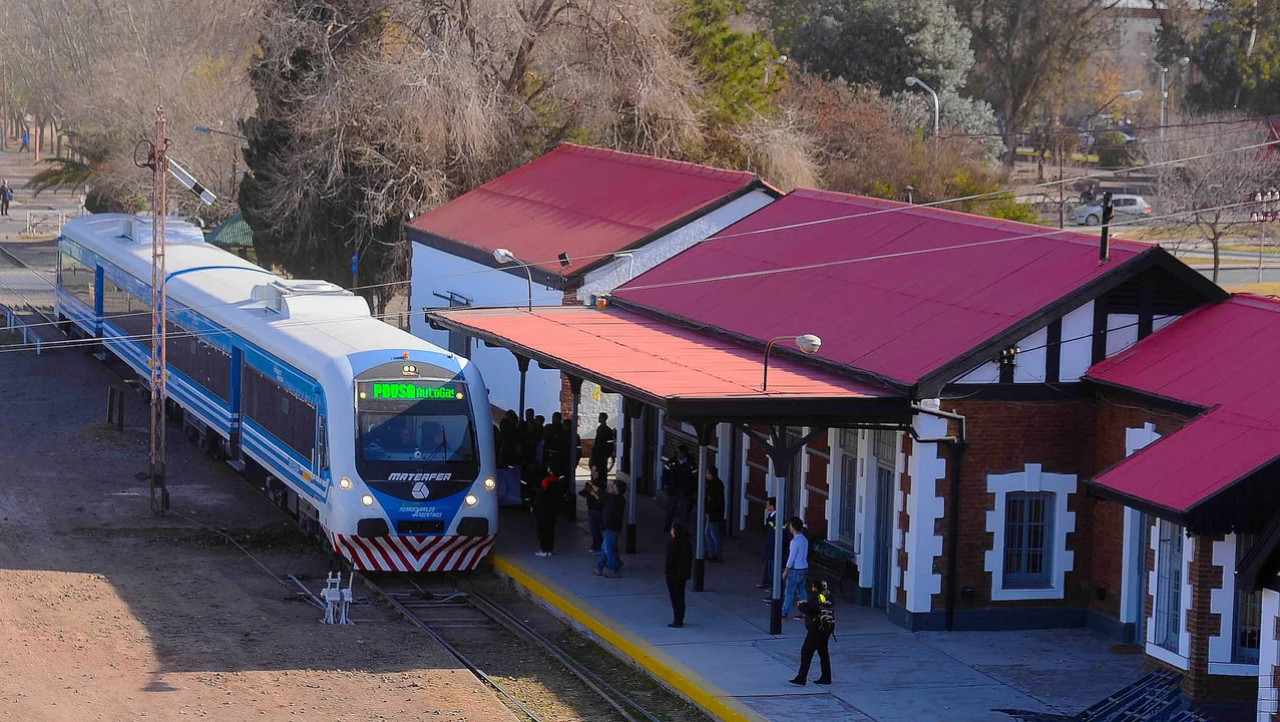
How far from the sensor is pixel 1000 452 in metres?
18.5

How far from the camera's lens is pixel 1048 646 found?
18109mm

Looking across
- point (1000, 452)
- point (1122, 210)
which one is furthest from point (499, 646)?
point (1122, 210)

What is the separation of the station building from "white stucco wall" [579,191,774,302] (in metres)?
6.93

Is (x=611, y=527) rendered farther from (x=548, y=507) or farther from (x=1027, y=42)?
(x=1027, y=42)

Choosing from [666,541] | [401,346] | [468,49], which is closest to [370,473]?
[401,346]

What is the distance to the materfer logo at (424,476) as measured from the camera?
20.4 meters

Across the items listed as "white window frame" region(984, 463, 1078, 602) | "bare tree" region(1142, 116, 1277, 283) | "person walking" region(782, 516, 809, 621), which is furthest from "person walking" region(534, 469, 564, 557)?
"bare tree" region(1142, 116, 1277, 283)

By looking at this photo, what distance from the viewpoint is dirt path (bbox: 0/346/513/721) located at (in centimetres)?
1581

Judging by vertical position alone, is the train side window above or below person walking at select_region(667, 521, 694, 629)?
above

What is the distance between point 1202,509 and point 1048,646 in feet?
14.1

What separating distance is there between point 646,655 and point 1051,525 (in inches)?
197

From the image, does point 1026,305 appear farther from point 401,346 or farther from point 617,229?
point 617,229

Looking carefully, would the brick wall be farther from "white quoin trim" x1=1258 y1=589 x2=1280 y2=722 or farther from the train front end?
the train front end

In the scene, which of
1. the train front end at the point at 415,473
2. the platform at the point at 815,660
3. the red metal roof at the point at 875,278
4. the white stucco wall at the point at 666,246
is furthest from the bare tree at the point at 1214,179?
the train front end at the point at 415,473
